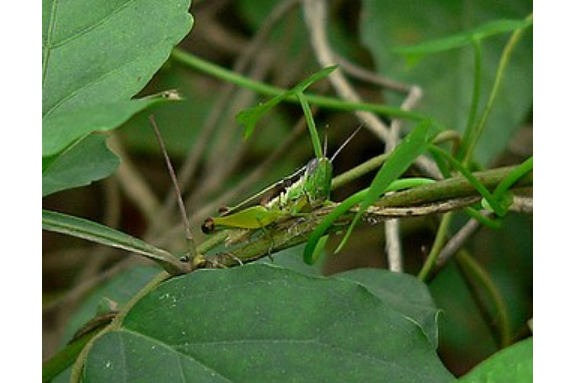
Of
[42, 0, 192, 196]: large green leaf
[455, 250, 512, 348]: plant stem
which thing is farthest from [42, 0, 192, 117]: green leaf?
[455, 250, 512, 348]: plant stem

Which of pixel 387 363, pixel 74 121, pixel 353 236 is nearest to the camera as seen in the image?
pixel 74 121

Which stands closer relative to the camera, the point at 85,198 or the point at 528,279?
the point at 528,279

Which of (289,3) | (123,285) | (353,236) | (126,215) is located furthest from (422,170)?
(126,215)

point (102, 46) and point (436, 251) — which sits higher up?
point (102, 46)

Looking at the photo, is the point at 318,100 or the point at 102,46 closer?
the point at 102,46

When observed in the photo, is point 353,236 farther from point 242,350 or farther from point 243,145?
point 242,350

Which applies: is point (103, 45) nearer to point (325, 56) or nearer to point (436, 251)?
point (436, 251)

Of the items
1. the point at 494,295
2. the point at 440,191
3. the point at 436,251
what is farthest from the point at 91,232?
the point at 494,295
